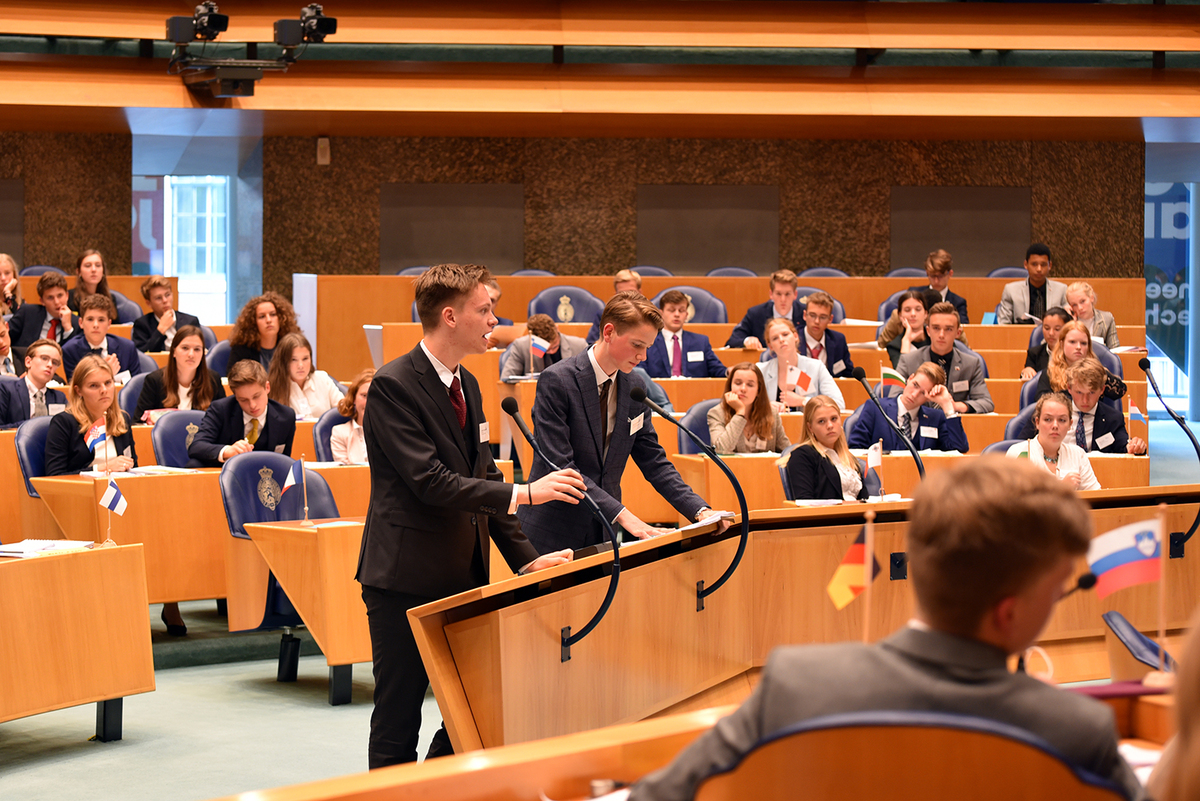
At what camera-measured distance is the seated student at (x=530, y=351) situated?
24.5ft

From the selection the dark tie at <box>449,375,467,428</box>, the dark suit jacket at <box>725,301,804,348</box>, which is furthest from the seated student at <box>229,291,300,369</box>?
the dark tie at <box>449,375,467,428</box>

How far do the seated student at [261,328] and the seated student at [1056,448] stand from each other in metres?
3.99

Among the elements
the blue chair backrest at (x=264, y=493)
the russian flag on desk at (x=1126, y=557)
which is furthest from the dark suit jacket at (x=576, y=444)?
the blue chair backrest at (x=264, y=493)

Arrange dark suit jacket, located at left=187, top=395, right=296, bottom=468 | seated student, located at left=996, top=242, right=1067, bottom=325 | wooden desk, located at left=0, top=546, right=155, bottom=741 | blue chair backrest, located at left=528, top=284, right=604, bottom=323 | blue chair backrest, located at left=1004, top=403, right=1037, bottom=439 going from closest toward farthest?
wooden desk, located at left=0, top=546, right=155, bottom=741 < dark suit jacket, located at left=187, top=395, right=296, bottom=468 < blue chair backrest, located at left=1004, top=403, right=1037, bottom=439 < seated student, located at left=996, top=242, right=1067, bottom=325 < blue chair backrest, located at left=528, top=284, right=604, bottom=323

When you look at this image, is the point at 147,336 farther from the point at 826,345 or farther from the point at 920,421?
the point at 920,421

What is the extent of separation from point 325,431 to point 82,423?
110 centimetres

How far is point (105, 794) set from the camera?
356 centimetres

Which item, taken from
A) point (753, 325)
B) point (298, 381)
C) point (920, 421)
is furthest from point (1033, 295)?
point (298, 381)

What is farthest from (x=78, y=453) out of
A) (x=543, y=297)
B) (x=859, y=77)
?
(x=859, y=77)

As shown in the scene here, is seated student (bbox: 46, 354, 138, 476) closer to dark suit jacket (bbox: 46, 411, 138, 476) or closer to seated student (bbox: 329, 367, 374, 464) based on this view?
dark suit jacket (bbox: 46, 411, 138, 476)

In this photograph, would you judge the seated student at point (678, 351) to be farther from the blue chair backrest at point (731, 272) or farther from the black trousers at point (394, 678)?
the black trousers at point (394, 678)

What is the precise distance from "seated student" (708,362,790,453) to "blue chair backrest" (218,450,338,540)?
76.9 inches

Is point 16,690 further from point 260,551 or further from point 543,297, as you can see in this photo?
point 543,297

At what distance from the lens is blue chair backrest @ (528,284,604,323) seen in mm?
9734
